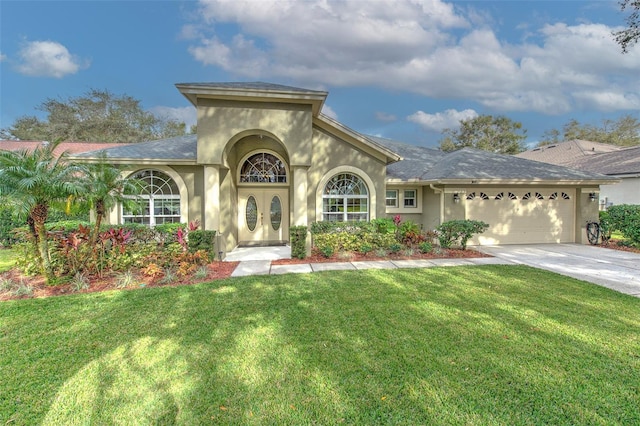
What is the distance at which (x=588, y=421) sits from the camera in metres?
2.35

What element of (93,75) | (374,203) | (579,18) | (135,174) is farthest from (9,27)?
(579,18)

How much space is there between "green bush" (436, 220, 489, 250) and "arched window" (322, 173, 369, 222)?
281 cm

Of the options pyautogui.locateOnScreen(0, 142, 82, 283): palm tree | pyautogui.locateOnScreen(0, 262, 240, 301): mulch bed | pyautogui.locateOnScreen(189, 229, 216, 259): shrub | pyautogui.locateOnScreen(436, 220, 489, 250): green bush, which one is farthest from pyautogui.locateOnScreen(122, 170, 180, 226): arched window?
pyautogui.locateOnScreen(436, 220, 489, 250): green bush

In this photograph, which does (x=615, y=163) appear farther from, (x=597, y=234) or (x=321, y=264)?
(x=321, y=264)

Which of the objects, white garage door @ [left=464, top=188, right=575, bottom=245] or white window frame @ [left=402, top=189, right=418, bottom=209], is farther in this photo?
white window frame @ [left=402, top=189, right=418, bottom=209]

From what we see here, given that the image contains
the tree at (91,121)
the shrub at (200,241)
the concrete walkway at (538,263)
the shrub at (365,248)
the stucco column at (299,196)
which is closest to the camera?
the concrete walkway at (538,263)

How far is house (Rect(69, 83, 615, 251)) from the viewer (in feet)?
28.7

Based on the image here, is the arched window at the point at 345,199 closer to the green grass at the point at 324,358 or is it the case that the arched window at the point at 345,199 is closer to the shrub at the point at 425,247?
the shrub at the point at 425,247

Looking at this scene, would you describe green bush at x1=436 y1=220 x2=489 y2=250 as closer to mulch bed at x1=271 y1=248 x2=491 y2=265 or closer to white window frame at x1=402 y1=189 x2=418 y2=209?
mulch bed at x1=271 y1=248 x2=491 y2=265

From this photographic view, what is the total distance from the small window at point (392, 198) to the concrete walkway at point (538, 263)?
3803 mm

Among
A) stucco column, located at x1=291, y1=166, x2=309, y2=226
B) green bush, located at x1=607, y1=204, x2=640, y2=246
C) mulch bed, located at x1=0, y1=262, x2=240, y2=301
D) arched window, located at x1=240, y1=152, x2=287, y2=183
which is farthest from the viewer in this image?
arched window, located at x1=240, y1=152, x2=287, y2=183

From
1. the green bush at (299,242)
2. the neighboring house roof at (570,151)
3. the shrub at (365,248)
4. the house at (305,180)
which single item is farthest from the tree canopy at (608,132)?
the green bush at (299,242)

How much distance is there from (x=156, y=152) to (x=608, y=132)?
54.0 metres

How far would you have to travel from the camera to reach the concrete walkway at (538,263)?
21.8 feet
